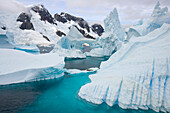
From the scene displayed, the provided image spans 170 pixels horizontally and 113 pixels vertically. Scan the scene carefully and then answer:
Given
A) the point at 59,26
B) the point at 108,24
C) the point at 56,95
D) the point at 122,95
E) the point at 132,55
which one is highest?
the point at 59,26

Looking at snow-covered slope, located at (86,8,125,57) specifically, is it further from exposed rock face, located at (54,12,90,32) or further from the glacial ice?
exposed rock face, located at (54,12,90,32)

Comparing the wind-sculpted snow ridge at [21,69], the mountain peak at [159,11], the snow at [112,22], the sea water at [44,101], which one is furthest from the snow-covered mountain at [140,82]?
the snow at [112,22]

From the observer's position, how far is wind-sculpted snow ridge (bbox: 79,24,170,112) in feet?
16.1

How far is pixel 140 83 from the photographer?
511 cm

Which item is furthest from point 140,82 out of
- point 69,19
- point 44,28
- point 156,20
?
point 69,19

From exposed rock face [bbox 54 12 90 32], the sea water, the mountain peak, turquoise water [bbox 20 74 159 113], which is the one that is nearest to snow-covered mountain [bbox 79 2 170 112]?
turquoise water [bbox 20 74 159 113]

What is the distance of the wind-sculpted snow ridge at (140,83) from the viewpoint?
4895 millimetres

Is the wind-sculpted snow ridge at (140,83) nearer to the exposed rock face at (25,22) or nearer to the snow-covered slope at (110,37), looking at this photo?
the snow-covered slope at (110,37)

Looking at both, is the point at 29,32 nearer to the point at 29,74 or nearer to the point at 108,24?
the point at 108,24

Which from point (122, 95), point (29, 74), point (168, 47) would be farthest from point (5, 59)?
point (168, 47)

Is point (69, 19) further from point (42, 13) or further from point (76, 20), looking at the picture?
point (42, 13)

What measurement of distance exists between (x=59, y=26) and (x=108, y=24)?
57.9m

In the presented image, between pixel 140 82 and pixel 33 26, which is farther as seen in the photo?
pixel 33 26

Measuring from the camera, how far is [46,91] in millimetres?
7941
